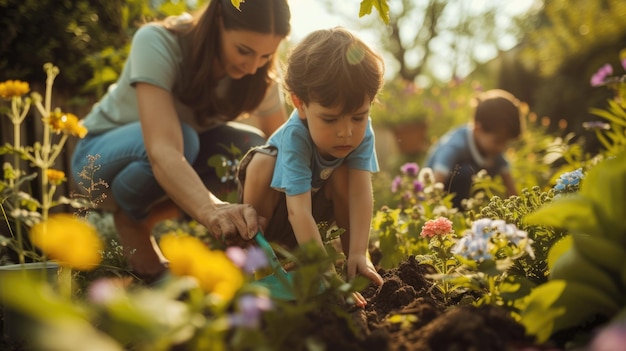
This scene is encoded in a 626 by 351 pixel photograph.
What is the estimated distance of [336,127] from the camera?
5.77 ft

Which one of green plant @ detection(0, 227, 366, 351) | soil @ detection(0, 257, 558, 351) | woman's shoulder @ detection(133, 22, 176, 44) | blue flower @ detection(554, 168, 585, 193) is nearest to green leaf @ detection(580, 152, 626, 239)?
soil @ detection(0, 257, 558, 351)

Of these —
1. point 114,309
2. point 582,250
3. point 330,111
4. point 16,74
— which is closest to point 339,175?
point 330,111

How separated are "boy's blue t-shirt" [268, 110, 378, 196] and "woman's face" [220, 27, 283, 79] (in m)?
0.37

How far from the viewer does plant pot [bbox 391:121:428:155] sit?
7457 millimetres

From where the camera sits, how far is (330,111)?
5.74 feet

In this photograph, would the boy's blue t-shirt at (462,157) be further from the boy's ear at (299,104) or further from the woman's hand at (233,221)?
the woman's hand at (233,221)

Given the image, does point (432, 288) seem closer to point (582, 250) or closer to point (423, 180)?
point (582, 250)

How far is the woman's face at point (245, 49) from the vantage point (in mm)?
2172

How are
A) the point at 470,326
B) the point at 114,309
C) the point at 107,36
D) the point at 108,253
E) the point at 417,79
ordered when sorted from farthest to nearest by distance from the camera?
the point at 417,79 → the point at 107,36 → the point at 108,253 → the point at 470,326 → the point at 114,309

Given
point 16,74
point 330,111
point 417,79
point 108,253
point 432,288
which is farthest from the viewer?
point 417,79

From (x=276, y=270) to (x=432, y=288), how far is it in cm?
54

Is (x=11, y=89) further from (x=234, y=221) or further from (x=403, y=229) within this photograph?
(x=403, y=229)

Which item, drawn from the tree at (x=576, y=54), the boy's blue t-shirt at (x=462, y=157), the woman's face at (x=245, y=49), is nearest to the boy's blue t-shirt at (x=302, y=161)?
the woman's face at (x=245, y=49)

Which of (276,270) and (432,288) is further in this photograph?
(432,288)
